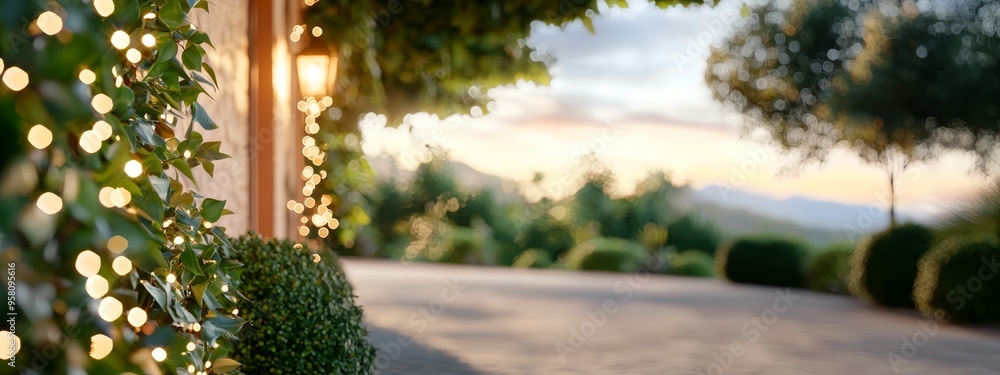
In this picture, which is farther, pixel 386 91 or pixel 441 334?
pixel 386 91

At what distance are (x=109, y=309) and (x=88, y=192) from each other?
0.95 ft

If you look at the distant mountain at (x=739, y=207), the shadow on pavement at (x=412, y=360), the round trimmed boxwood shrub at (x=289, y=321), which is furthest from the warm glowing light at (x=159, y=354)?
the distant mountain at (x=739, y=207)

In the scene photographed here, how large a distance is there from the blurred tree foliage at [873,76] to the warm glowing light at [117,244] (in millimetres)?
14214

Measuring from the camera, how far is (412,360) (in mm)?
6773

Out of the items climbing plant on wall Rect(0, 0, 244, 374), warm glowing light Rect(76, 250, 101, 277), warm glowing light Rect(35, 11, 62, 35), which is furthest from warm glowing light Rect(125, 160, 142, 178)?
warm glowing light Rect(35, 11, 62, 35)

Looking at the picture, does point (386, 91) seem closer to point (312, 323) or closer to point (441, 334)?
point (441, 334)

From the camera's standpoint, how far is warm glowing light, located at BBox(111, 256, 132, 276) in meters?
1.88

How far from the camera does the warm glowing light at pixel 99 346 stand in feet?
5.98

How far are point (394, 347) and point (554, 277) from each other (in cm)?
973

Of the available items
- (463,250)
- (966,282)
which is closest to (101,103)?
(966,282)

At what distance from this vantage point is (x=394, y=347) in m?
7.43

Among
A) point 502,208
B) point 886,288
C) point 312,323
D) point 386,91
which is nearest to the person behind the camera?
point 312,323

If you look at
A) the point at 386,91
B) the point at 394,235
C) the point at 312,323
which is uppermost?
the point at 386,91

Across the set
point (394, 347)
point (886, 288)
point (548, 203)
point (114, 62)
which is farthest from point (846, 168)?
point (114, 62)
